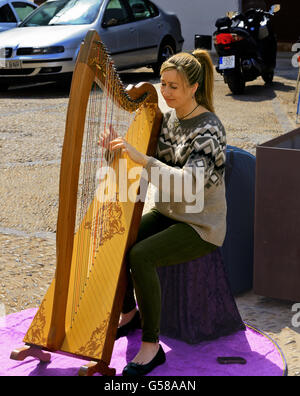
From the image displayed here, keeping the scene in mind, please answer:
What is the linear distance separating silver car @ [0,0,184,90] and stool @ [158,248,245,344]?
21.4 feet

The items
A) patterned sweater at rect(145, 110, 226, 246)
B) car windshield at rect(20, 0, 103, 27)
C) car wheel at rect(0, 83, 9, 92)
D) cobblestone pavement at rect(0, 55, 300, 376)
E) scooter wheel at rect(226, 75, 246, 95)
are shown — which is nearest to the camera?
patterned sweater at rect(145, 110, 226, 246)

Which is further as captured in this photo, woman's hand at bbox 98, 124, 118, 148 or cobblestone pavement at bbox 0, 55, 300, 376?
cobblestone pavement at bbox 0, 55, 300, 376

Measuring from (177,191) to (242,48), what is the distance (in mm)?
7642

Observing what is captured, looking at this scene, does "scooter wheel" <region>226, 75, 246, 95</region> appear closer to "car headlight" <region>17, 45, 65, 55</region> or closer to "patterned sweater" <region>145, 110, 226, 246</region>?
"car headlight" <region>17, 45, 65, 55</region>

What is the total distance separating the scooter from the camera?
10062 millimetres

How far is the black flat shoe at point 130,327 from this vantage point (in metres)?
3.39

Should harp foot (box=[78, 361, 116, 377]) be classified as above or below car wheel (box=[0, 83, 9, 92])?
above

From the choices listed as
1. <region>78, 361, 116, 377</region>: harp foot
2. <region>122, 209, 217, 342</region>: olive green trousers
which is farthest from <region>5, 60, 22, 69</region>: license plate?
<region>78, 361, 116, 377</region>: harp foot

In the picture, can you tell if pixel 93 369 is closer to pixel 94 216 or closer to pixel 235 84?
pixel 94 216

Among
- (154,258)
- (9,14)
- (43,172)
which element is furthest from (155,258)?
(9,14)

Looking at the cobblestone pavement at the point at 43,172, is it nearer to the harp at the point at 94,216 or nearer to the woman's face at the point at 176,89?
the harp at the point at 94,216

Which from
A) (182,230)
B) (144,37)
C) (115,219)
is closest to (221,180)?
(182,230)

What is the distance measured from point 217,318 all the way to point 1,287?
4.20 ft
